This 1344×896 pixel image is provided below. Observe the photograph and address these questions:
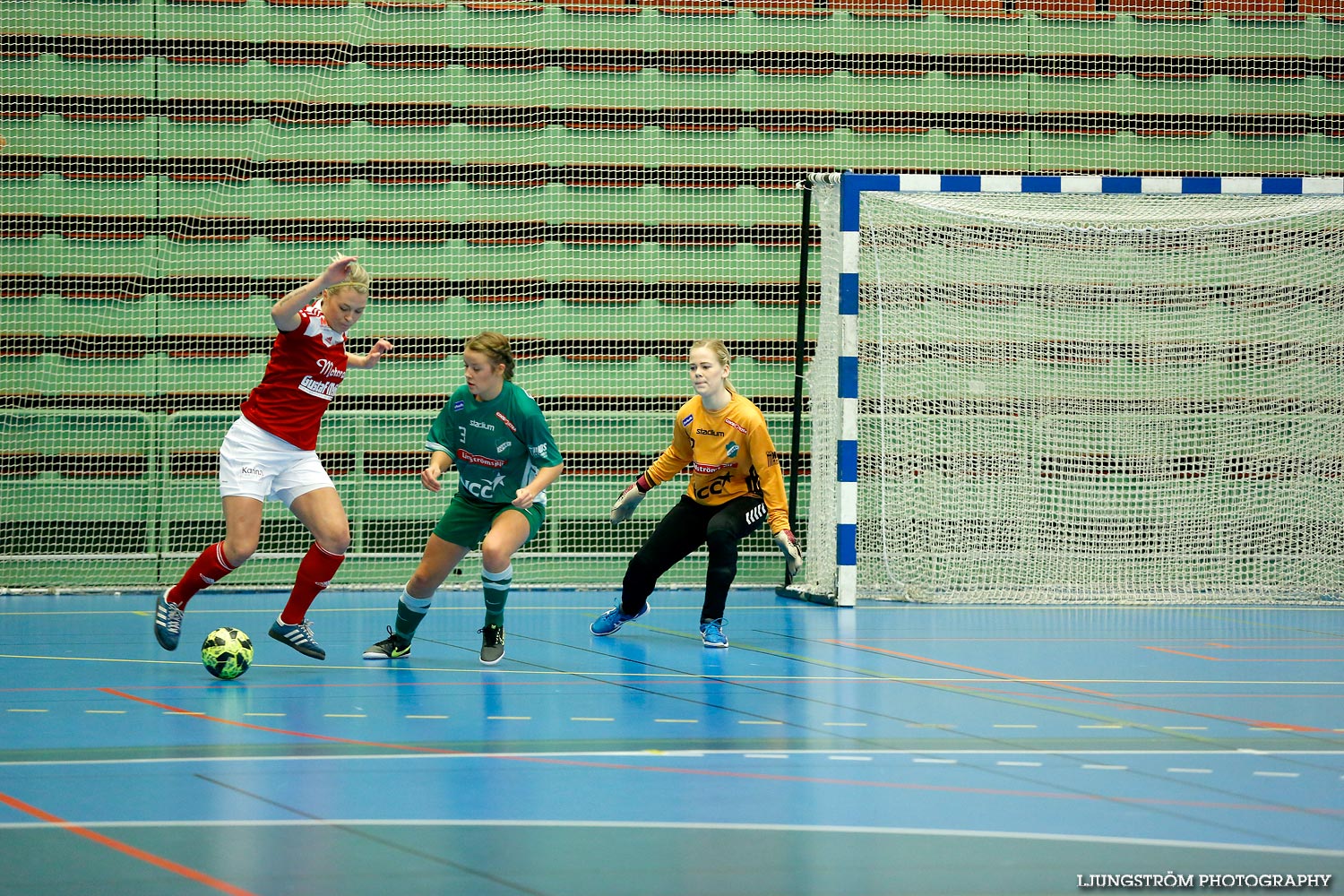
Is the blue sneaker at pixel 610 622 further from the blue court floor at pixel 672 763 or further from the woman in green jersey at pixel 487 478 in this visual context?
the woman in green jersey at pixel 487 478

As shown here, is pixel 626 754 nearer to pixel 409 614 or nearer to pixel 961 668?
pixel 409 614

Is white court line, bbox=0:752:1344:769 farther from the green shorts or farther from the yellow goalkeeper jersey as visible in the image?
the yellow goalkeeper jersey

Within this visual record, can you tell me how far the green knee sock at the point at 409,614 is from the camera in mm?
6023

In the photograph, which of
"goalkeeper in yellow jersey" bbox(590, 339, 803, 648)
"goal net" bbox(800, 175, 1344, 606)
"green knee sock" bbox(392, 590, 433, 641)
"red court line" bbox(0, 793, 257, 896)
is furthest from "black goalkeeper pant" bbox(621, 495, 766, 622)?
"red court line" bbox(0, 793, 257, 896)

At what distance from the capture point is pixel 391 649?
19.9 ft

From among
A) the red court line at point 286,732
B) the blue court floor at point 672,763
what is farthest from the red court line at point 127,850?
the red court line at point 286,732

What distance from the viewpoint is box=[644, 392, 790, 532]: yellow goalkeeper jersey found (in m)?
6.68

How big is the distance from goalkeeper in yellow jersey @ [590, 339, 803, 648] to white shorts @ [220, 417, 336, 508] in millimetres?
1639

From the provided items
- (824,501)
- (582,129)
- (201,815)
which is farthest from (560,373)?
(201,815)

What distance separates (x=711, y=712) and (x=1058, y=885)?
216 centimetres

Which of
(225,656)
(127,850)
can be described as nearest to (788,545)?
(225,656)

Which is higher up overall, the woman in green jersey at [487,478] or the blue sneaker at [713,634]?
the woman in green jersey at [487,478]

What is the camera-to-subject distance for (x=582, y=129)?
10.6 metres

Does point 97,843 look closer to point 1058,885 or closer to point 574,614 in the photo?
point 1058,885
